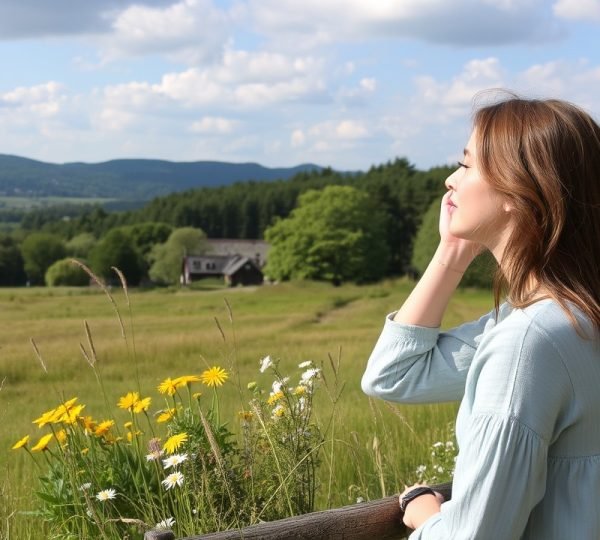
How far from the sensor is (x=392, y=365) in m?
2.32

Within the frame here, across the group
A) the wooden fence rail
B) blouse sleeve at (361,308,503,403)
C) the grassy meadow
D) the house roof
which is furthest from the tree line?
blouse sleeve at (361,308,503,403)

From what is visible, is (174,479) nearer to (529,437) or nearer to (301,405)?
(301,405)

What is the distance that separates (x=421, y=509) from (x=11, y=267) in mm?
120191

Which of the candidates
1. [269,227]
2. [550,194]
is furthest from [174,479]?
[269,227]

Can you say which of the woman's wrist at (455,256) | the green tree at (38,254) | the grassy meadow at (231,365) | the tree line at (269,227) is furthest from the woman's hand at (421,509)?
the green tree at (38,254)

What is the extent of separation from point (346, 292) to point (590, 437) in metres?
55.5

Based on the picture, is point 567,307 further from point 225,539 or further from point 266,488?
point 266,488

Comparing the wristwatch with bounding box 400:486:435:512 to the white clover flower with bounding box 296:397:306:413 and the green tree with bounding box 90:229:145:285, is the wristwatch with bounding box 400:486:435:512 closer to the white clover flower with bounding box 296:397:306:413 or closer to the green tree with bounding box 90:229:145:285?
the white clover flower with bounding box 296:397:306:413

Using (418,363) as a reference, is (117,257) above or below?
below

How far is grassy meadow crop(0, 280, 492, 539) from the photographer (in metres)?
4.51

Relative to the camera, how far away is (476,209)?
1.96 metres

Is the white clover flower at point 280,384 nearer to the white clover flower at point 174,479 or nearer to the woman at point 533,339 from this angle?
the white clover flower at point 174,479

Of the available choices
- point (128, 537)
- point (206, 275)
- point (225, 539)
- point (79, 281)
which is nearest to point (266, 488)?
point (128, 537)

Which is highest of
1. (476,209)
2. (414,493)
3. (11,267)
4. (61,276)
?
(476,209)
